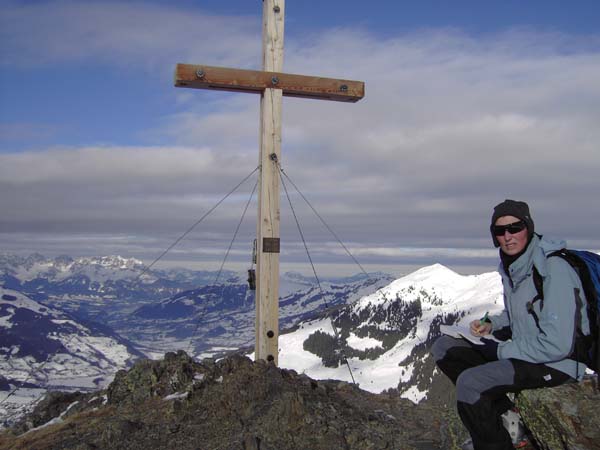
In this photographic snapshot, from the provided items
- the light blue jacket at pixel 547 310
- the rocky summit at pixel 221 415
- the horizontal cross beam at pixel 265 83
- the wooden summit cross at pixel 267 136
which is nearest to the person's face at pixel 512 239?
the light blue jacket at pixel 547 310

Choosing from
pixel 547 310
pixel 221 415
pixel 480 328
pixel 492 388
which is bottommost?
pixel 221 415

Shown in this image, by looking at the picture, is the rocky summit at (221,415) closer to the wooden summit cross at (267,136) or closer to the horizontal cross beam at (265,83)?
the wooden summit cross at (267,136)

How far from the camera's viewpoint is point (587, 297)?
6527 mm

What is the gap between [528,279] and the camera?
22.8 ft

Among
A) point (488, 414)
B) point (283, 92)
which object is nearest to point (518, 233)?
point (488, 414)

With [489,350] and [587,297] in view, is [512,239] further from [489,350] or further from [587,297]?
[489,350]

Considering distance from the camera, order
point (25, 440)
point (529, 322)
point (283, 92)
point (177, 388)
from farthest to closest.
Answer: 1. point (283, 92)
2. point (177, 388)
3. point (25, 440)
4. point (529, 322)

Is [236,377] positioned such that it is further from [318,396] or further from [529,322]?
[529,322]

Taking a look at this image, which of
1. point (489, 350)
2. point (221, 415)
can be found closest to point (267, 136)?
point (221, 415)

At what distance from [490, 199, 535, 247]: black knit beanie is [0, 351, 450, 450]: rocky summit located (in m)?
4.32

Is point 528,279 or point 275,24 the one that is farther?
point 275,24

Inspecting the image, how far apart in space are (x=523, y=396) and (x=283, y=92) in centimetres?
820

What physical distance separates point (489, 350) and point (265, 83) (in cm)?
767

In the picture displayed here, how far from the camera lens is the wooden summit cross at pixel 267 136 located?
12.2 metres
